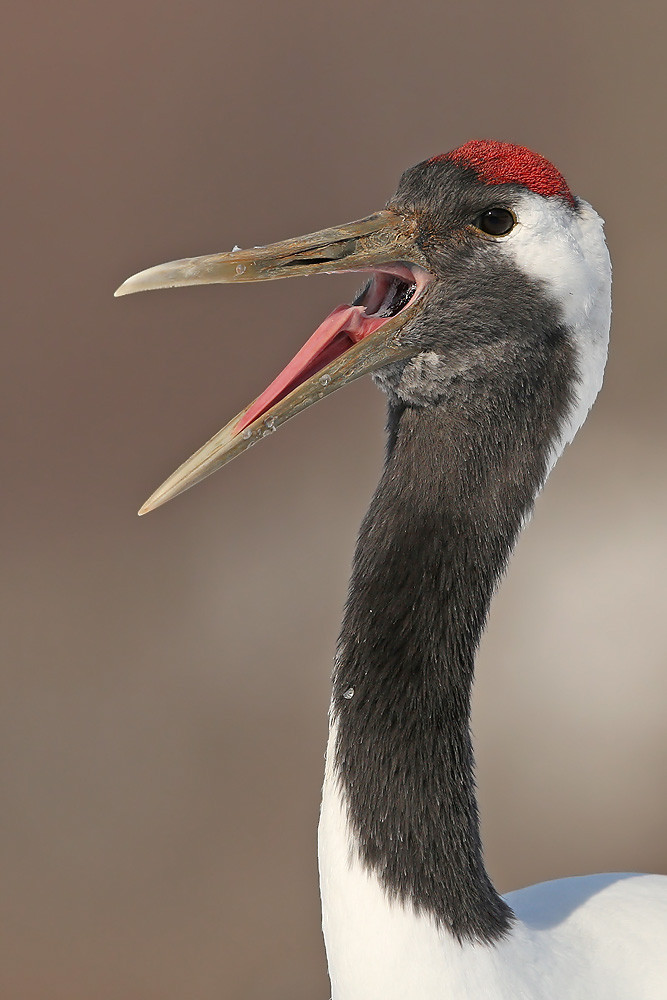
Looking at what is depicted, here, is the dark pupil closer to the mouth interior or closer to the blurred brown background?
the mouth interior

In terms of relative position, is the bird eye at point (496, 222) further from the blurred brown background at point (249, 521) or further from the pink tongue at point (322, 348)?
the blurred brown background at point (249, 521)

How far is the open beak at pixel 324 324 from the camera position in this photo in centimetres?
144

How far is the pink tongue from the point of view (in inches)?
58.4

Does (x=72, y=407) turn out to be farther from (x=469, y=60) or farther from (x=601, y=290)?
(x=601, y=290)

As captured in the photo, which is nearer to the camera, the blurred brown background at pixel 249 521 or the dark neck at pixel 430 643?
the dark neck at pixel 430 643

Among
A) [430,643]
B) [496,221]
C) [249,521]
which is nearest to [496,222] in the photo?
[496,221]

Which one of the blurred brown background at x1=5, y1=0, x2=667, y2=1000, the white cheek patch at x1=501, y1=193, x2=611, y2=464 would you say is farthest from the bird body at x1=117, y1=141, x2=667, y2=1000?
the blurred brown background at x1=5, y1=0, x2=667, y2=1000

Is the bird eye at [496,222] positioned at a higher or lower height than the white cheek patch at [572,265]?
higher

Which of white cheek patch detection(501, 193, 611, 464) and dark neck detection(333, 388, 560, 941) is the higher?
white cheek patch detection(501, 193, 611, 464)

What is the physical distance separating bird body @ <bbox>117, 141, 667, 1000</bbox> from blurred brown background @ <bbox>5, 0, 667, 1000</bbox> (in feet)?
7.01

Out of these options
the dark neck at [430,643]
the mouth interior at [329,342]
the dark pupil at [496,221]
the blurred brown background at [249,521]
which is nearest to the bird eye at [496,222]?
the dark pupil at [496,221]

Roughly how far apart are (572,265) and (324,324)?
1.06 feet

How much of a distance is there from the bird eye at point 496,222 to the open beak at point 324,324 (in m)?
0.09

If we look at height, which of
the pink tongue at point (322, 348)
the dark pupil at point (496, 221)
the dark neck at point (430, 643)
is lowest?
the dark neck at point (430, 643)
